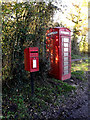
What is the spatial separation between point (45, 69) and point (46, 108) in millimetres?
1762

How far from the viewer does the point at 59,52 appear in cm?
543

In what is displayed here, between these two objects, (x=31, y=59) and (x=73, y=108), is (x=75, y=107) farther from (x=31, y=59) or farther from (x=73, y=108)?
(x=31, y=59)

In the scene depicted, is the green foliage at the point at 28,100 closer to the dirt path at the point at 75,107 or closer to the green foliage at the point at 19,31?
the dirt path at the point at 75,107

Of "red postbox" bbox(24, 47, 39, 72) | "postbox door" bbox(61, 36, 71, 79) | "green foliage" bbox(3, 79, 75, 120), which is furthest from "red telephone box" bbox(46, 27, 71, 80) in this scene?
"red postbox" bbox(24, 47, 39, 72)

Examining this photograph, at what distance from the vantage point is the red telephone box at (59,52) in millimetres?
5372

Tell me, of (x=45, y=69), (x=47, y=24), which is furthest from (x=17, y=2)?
(x=45, y=69)

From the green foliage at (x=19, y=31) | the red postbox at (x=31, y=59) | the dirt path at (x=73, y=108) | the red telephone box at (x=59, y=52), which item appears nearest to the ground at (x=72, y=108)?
the dirt path at (x=73, y=108)

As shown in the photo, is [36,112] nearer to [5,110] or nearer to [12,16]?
[5,110]

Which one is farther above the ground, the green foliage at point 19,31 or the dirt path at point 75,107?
the green foliage at point 19,31

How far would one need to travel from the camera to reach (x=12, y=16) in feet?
12.3

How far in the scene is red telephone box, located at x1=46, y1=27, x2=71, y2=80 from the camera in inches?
211

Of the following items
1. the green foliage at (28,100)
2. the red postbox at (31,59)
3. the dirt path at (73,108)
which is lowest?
the dirt path at (73,108)

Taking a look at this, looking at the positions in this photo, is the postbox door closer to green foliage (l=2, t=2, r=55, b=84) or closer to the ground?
the ground

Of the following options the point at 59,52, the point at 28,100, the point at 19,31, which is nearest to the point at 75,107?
the point at 28,100
